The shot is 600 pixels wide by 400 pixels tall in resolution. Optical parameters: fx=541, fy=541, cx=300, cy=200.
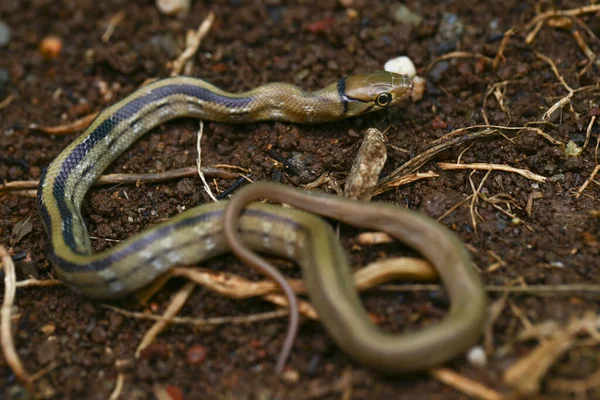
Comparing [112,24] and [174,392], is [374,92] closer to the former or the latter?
[174,392]

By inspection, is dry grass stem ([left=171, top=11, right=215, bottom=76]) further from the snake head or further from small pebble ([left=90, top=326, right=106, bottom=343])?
small pebble ([left=90, top=326, right=106, bottom=343])

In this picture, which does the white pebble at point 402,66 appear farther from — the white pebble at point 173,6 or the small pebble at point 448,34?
the white pebble at point 173,6

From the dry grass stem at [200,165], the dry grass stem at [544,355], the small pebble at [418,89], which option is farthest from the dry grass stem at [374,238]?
the small pebble at [418,89]

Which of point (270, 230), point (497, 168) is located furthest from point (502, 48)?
point (270, 230)

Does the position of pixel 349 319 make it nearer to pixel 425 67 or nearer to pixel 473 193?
pixel 473 193

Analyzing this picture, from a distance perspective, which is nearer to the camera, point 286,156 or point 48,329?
point 48,329
